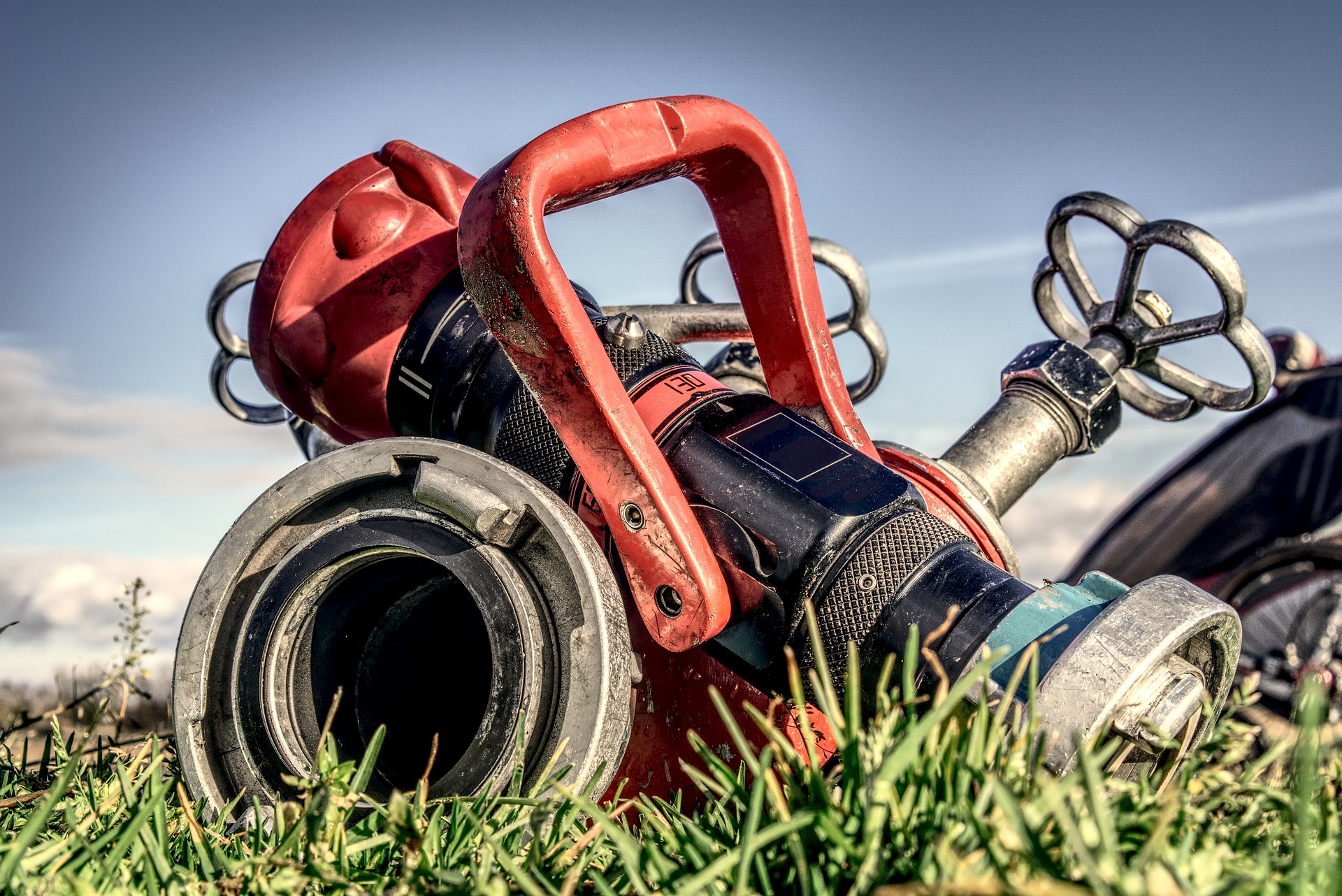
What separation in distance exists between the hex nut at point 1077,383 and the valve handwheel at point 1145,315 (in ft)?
0.19

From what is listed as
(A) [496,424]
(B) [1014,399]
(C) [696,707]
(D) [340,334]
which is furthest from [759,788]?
(B) [1014,399]

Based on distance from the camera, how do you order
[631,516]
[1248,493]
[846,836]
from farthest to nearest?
[1248,493] < [631,516] < [846,836]

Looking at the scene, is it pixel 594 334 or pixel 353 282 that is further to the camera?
pixel 353 282

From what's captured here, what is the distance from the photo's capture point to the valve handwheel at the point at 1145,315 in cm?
203

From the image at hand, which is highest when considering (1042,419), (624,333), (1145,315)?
(624,333)

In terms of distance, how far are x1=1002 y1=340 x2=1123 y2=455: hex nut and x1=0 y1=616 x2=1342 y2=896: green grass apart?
128cm

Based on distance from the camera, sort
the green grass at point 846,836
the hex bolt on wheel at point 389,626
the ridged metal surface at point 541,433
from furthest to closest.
Result: 1. the ridged metal surface at point 541,433
2. the hex bolt on wheel at point 389,626
3. the green grass at point 846,836

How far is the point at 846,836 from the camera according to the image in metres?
0.88

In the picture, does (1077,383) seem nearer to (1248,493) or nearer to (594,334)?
(594,334)

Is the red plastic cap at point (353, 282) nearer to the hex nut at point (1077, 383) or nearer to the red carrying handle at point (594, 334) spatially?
the red carrying handle at point (594, 334)

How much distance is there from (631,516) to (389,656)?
0.56m

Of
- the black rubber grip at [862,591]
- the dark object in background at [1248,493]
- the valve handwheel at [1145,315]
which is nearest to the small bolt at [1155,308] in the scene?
the valve handwheel at [1145,315]

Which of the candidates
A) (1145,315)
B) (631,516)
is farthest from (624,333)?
(1145,315)

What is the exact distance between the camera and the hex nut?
2357mm
